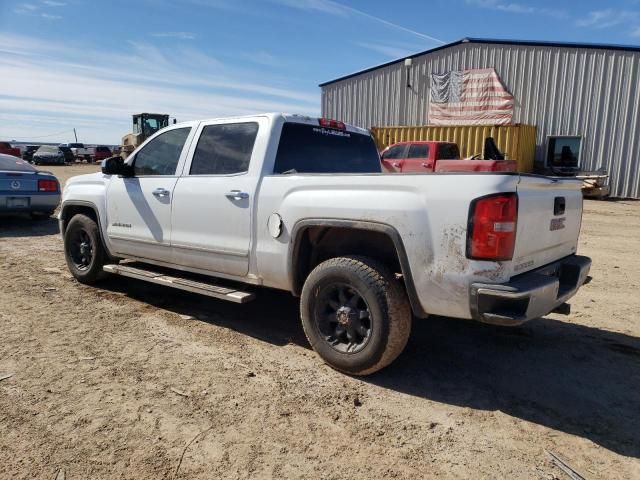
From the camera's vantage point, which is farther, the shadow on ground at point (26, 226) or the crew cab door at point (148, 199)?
the shadow on ground at point (26, 226)

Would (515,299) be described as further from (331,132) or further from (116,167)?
(116,167)

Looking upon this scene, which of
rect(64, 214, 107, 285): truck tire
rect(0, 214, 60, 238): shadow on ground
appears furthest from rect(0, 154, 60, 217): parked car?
rect(64, 214, 107, 285): truck tire

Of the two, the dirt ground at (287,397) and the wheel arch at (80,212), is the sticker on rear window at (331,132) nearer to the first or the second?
the dirt ground at (287,397)

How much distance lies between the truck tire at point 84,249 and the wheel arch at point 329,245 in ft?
9.38

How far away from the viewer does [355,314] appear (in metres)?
3.61

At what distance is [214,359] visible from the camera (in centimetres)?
392

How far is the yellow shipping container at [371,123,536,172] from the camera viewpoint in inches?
713

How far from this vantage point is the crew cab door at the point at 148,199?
4867mm

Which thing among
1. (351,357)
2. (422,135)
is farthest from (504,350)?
(422,135)

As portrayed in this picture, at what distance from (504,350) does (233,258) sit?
2.42m

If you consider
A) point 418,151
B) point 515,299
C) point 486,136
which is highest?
point 486,136

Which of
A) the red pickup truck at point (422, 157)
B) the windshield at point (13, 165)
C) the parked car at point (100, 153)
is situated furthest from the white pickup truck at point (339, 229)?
the parked car at point (100, 153)

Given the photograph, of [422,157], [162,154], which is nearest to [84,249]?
[162,154]

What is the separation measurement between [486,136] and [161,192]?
1623 cm
